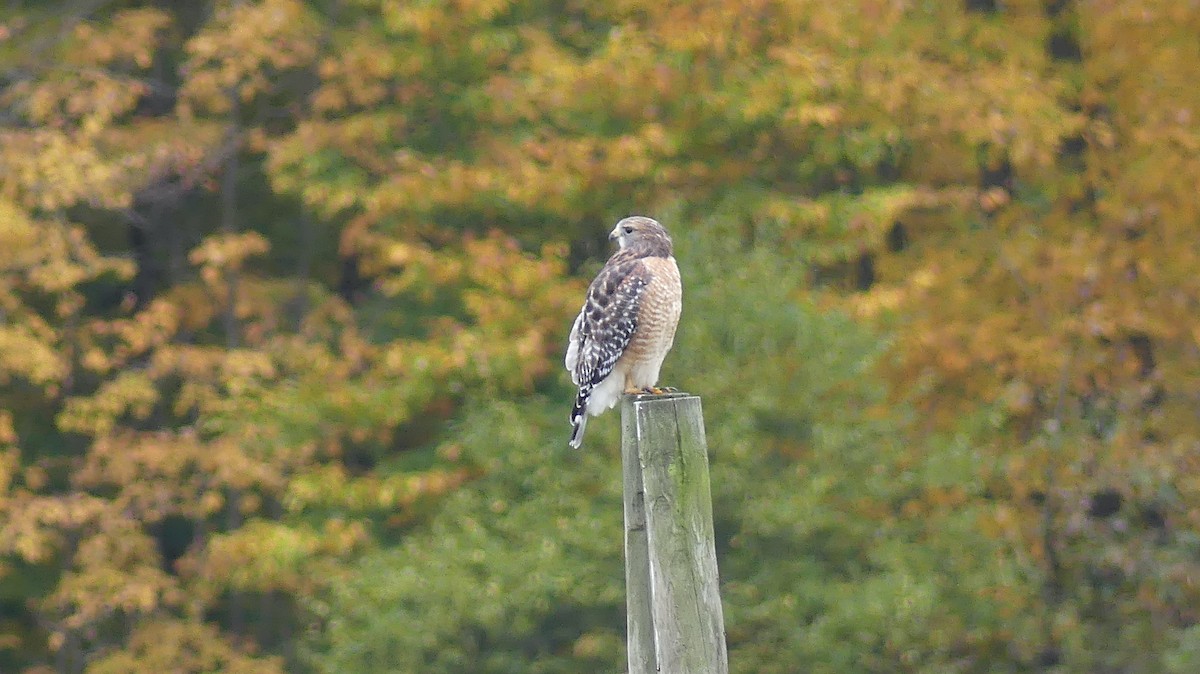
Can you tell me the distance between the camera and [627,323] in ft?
19.5

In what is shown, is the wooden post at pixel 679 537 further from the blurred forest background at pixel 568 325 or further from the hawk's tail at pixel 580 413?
the blurred forest background at pixel 568 325

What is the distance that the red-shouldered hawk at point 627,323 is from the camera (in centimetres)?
597

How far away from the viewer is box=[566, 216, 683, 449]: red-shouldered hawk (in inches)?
235

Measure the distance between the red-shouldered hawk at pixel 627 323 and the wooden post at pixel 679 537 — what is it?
2238 mm

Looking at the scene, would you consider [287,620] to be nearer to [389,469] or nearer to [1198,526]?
[389,469]

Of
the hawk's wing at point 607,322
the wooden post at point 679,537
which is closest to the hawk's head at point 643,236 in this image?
the hawk's wing at point 607,322

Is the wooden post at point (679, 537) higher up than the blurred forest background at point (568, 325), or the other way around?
the blurred forest background at point (568, 325)

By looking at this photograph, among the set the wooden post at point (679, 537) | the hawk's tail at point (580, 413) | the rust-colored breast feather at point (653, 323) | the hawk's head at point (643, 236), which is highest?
the hawk's head at point (643, 236)

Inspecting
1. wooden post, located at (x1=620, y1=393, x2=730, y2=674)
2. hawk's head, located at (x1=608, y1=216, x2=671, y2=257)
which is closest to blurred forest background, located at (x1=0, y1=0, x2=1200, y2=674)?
hawk's head, located at (x1=608, y1=216, x2=671, y2=257)

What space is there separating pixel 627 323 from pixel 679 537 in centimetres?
248

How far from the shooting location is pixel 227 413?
10.9 metres

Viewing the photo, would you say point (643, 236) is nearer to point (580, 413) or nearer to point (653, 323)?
point (653, 323)

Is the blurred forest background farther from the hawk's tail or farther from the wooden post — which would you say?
the wooden post

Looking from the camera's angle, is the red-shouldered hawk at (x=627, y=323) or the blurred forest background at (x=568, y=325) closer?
the red-shouldered hawk at (x=627, y=323)
